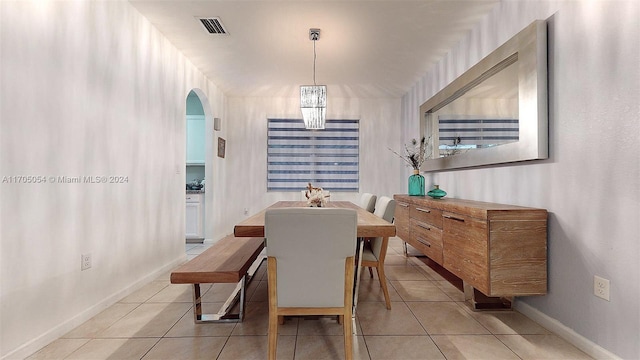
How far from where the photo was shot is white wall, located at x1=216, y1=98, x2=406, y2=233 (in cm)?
577

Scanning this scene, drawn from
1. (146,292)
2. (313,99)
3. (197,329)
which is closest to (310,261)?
(197,329)

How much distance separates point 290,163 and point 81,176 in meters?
3.82

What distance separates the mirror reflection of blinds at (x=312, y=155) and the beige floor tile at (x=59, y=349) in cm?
399

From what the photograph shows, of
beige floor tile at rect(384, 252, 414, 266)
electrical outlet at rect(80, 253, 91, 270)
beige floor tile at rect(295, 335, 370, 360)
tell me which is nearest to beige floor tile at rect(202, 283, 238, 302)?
electrical outlet at rect(80, 253, 91, 270)

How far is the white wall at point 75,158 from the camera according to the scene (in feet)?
5.73

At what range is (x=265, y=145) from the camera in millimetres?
5805

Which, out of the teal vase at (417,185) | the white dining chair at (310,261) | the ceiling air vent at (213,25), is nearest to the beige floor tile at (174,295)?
the white dining chair at (310,261)

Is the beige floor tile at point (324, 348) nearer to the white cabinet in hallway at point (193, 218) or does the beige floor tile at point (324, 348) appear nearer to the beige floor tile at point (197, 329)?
the beige floor tile at point (197, 329)

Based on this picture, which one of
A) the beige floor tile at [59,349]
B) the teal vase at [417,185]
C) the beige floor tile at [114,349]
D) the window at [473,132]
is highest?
the window at [473,132]

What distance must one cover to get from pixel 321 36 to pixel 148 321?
9.83 ft

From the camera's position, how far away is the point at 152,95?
320 cm

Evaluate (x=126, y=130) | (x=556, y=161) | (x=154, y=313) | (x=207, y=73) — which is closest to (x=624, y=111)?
(x=556, y=161)

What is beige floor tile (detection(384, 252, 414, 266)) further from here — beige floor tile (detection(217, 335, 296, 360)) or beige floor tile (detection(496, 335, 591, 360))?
beige floor tile (detection(217, 335, 296, 360))

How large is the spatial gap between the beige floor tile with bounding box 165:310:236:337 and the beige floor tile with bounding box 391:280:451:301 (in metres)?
1.46
